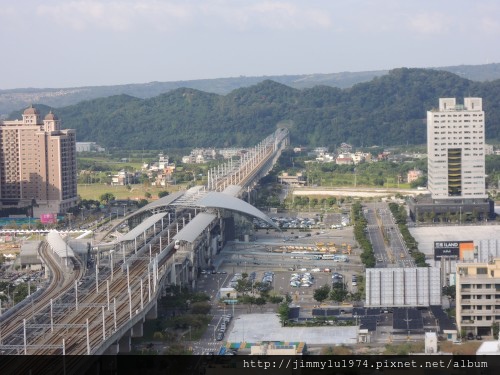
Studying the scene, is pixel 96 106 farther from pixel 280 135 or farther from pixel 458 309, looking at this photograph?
pixel 458 309

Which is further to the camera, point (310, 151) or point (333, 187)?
point (310, 151)

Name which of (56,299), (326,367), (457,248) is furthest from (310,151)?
(326,367)

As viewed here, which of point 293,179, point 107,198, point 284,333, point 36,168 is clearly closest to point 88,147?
point 293,179

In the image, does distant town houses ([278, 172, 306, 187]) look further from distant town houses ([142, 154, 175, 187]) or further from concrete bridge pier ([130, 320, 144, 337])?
concrete bridge pier ([130, 320, 144, 337])

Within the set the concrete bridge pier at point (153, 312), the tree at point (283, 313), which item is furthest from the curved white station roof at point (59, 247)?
the tree at point (283, 313)

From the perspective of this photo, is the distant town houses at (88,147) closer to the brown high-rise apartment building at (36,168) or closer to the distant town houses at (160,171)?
the distant town houses at (160,171)

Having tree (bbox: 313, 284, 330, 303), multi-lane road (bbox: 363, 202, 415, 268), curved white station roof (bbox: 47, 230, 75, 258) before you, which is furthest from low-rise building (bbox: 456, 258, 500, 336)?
curved white station roof (bbox: 47, 230, 75, 258)
